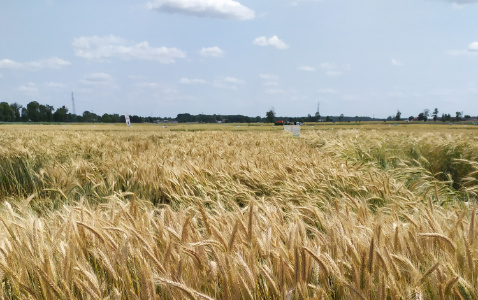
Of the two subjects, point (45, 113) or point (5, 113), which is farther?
point (45, 113)

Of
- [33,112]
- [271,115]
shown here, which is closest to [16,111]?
[33,112]

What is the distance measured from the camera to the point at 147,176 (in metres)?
3.42

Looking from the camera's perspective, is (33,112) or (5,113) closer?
(5,113)

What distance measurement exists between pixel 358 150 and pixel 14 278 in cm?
678

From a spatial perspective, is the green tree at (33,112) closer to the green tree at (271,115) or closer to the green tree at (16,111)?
the green tree at (16,111)

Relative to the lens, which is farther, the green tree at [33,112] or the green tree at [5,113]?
the green tree at [33,112]

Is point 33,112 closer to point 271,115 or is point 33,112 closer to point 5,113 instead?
point 5,113

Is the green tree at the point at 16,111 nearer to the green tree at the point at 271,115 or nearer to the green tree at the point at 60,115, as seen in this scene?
the green tree at the point at 60,115

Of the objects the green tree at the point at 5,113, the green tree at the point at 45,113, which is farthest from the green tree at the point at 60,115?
the green tree at the point at 5,113

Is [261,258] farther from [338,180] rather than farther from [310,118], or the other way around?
[310,118]

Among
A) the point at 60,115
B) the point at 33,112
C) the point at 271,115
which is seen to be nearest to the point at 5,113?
the point at 33,112

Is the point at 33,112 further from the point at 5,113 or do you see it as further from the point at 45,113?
the point at 5,113

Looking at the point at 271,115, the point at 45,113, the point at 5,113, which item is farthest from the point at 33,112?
the point at 271,115

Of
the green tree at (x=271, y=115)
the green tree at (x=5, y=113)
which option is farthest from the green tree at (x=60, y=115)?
the green tree at (x=271, y=115)
